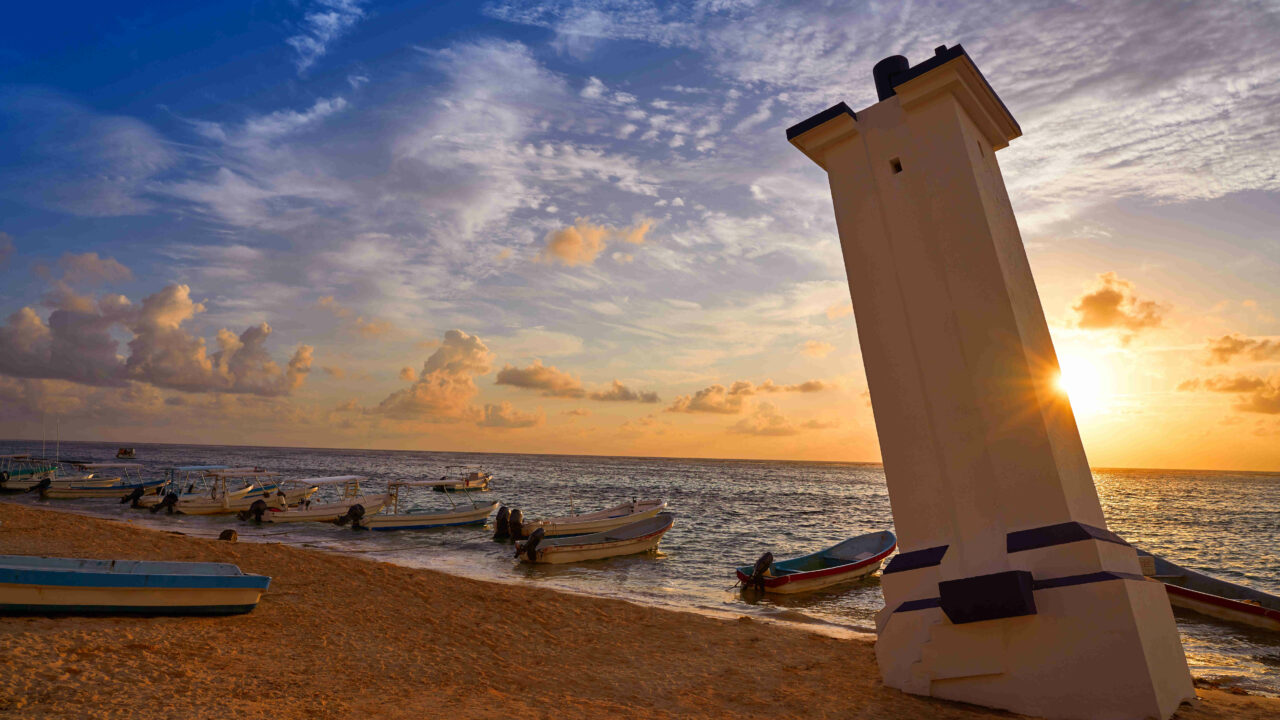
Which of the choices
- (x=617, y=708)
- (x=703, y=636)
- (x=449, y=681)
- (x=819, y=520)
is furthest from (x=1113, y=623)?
(x=819, y=520)

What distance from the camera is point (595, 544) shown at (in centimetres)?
2214

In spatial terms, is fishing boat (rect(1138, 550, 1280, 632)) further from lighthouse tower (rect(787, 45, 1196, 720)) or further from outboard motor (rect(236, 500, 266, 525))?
outboard motor (rect(236, 500, 266, 525))

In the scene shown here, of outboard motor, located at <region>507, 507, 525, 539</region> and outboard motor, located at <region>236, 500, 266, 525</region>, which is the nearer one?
outboard motor, located at <region>507, 507, 525, 539</region>

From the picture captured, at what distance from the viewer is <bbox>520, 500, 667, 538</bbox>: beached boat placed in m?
26.0

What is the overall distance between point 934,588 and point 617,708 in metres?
4.08

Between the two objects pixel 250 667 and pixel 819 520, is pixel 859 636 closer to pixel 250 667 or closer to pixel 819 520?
pixel 250 667

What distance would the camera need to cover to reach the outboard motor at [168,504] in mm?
33562

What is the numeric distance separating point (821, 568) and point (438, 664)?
14000 millimetres

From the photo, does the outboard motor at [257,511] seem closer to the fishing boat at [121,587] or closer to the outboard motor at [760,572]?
the fishing boat at [121,587]

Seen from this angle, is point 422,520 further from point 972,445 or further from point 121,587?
point 972,445

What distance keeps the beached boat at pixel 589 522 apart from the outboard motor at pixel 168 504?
23.0m

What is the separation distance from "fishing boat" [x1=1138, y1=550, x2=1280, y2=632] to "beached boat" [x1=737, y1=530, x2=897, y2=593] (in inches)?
268

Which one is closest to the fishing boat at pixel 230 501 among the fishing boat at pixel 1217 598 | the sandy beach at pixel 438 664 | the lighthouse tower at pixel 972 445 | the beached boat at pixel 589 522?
the beached boat at pixel 589 522

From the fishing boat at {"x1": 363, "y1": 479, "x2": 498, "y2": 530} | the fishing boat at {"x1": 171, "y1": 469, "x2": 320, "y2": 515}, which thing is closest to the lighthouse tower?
the fishing boat at {"x1": 363, "y1": 479, "x2": 498, "y2": 530}
